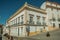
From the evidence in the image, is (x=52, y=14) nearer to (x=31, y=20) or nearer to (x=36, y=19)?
(x=36, y=19)

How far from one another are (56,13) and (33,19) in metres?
8.82

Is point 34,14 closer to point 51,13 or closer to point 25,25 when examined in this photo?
point 25,25

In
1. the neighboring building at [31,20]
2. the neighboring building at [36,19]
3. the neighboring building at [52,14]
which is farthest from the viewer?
the neighboring building at [52,14]

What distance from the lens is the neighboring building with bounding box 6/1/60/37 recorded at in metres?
30.5

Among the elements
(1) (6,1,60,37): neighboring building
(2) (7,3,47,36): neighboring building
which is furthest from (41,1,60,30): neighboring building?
(2) (7,3,47,36): neighboring building

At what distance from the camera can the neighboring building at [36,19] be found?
30.5 metres

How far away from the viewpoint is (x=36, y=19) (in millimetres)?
32531

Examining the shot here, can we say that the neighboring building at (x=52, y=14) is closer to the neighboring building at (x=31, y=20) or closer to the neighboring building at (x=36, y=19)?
the neighboring building at (x=36, y=19)

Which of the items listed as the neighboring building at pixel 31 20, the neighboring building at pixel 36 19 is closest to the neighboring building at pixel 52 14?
the neighboring building at pixel 36 19

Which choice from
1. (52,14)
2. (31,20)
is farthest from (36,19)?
(52,14)

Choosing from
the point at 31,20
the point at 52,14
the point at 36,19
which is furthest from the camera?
the point at 52,14

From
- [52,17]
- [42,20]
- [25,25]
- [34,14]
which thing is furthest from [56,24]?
[25,25]

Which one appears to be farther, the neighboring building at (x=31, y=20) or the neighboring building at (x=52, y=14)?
the neighboring building at (x=52, y=14)

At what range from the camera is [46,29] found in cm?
3509
